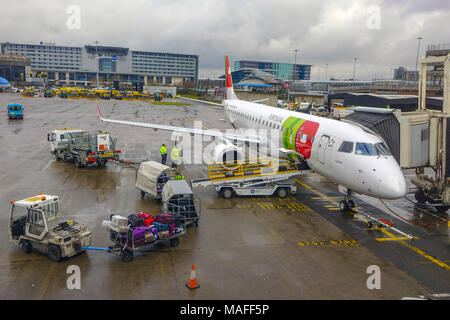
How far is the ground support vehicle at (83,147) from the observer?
27781mm

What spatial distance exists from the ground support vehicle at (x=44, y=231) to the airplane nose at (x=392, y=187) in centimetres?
1352

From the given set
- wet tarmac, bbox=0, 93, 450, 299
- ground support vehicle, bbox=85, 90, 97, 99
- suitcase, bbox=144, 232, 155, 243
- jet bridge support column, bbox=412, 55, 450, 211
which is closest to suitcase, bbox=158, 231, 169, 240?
suitcase, bbox=144, 232, 155, 243

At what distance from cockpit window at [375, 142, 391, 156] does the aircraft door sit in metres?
2.74

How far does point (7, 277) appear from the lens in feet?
38.6

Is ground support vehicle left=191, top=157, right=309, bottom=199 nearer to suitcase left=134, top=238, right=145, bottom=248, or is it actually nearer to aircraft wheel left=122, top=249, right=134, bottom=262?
suitcase left=134, top=238, right=145, bottom=248

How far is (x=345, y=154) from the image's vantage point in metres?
17.6

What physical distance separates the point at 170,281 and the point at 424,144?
16.4 meters

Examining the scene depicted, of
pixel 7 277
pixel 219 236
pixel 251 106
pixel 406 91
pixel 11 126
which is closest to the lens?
pixel 7 277

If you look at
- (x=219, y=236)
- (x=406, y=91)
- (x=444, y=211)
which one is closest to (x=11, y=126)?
(x=219, y=236)

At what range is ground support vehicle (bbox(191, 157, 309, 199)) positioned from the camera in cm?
2192

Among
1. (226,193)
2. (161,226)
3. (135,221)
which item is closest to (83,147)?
(226,193)

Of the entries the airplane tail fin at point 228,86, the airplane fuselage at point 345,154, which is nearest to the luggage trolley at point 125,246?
the airplane fuselage at point 345,154

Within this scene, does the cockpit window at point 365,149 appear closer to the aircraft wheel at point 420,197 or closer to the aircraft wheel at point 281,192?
the aircraft wheel at point 281,192
